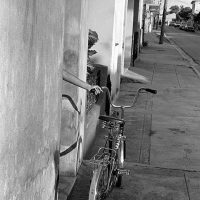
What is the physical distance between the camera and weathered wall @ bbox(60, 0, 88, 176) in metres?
5.36

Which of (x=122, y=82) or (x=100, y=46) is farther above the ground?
(x=100, y=46)

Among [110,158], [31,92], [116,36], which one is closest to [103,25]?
[116,36]

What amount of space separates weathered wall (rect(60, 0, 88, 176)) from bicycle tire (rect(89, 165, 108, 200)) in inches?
39.2

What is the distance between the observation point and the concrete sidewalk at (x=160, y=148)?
552cm

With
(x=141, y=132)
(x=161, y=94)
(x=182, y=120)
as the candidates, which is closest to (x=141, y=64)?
(x=161, y=94)

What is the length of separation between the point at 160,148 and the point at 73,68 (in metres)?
2.59

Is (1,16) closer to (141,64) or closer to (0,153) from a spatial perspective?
(0,153)

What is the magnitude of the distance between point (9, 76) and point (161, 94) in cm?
1055

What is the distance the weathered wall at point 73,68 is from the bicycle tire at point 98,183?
100 cm

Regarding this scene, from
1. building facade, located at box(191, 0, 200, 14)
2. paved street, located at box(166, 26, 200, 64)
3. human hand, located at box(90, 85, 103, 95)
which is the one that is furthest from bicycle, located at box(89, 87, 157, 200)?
building facade, located at box(191, 0, 200, 14)

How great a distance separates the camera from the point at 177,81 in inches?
623

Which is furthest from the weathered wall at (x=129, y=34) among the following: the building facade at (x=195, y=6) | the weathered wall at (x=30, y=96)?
the building facade at (x=195, y=6)

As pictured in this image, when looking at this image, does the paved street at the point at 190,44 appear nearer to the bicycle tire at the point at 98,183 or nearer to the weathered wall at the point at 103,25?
the weathered wall at the point at 103,25

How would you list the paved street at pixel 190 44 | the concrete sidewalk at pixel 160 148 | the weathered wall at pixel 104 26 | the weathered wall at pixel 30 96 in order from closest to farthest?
1. the weathered wall at pixel 30 96
2. the concrete sidewalk at pixel 160 148
3. the weathered wall at pixel 104 26
4. the paved street at pixel 190 44
